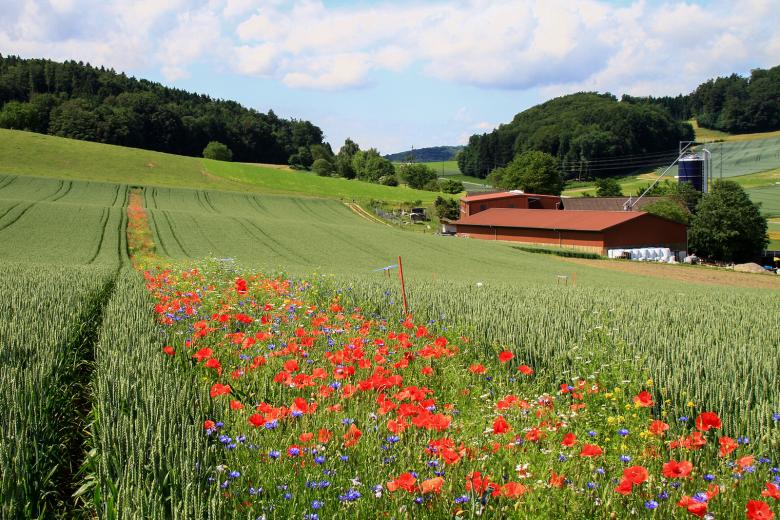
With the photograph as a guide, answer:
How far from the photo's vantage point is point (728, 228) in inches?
2452

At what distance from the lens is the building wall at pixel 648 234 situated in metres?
59.2

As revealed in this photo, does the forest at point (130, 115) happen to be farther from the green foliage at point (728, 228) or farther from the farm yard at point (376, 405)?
the farm yard at point (376, 405)

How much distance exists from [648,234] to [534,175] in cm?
5059

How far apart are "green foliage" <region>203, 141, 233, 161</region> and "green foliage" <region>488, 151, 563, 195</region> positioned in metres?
57.4

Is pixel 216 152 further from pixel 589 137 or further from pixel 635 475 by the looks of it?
pixel 635 475

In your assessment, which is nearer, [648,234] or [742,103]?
[648,234]

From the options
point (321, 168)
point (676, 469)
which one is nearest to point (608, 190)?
point (321, 168)

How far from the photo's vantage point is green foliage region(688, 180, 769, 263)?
2438 inches

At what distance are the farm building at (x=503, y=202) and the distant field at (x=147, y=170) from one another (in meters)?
12.0

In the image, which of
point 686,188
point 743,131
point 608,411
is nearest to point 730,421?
point 608,411

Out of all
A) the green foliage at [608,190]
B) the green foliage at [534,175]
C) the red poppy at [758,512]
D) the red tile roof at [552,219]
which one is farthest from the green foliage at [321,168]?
the red poppy at [758,512]

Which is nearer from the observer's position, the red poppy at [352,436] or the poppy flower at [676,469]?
the poppy flower at [676,469]

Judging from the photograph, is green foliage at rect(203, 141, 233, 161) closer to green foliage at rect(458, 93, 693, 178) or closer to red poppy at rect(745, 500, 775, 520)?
green foliage at rect(458, 93, 693, 178)

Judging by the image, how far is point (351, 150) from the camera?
17650 centimetres
